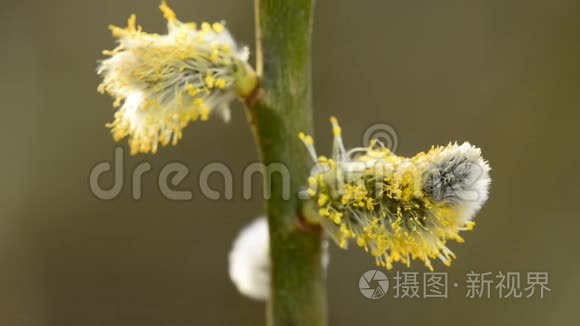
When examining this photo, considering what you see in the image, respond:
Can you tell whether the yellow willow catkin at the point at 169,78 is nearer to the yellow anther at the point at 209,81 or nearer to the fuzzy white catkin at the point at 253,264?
the yellow anther at the point at 209,81

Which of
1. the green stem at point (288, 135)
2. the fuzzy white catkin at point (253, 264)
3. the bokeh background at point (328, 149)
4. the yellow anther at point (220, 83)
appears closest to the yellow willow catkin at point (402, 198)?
the green stem at point (288, 135)

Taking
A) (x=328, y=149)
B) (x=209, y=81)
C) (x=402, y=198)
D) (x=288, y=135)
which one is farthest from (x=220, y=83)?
(x=328, y=149)

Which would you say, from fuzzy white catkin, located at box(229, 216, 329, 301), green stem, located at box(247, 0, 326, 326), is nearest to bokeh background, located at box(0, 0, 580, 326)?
fuzzy white catkin, located at box(229, 216, 329, 301)

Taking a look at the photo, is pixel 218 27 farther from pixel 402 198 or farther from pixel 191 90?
pixel 402 198

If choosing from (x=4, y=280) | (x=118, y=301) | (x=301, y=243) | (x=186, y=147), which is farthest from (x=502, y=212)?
(x=301, y=243)

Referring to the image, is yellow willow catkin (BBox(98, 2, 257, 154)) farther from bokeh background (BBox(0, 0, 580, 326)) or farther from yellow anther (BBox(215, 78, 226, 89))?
bokeh background (BBox(0, 0, 580, 326))
